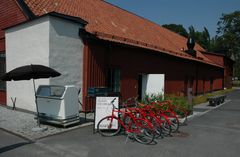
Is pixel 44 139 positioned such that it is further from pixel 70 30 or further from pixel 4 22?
pixel 4 22

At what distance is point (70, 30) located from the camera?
1024cm

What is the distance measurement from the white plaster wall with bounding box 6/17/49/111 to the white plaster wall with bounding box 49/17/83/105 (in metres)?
0.30

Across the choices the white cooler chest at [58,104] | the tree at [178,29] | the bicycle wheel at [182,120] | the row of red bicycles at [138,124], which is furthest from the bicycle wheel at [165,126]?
the tree at [178,29]

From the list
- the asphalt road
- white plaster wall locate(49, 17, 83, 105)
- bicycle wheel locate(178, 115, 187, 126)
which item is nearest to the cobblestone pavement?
the asphalt road

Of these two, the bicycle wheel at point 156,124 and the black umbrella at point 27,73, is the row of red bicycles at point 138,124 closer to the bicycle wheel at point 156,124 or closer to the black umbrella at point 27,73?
the bicycle wheel at point 156,124

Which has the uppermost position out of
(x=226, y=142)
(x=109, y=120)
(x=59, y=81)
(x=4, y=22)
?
(x=4, y=22)

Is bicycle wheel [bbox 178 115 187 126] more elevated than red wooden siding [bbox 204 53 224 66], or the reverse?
red wooden siding [bbox 204 53 224 66]

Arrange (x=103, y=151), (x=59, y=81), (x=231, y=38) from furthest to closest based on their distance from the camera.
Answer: (x=231, y=38)
(x=59, y=81)
(x=103, y=151)

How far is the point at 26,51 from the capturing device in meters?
10.7

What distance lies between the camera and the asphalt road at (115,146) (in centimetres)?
564

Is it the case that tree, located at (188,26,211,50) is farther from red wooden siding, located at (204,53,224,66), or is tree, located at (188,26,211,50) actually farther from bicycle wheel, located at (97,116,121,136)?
bicycle wheel, located at (97,116,121,136)

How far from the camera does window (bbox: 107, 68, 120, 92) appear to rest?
40.7 ft

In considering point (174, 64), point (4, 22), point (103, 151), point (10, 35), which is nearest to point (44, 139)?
point (103, 151)

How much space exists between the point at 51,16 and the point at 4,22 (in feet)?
16.5
